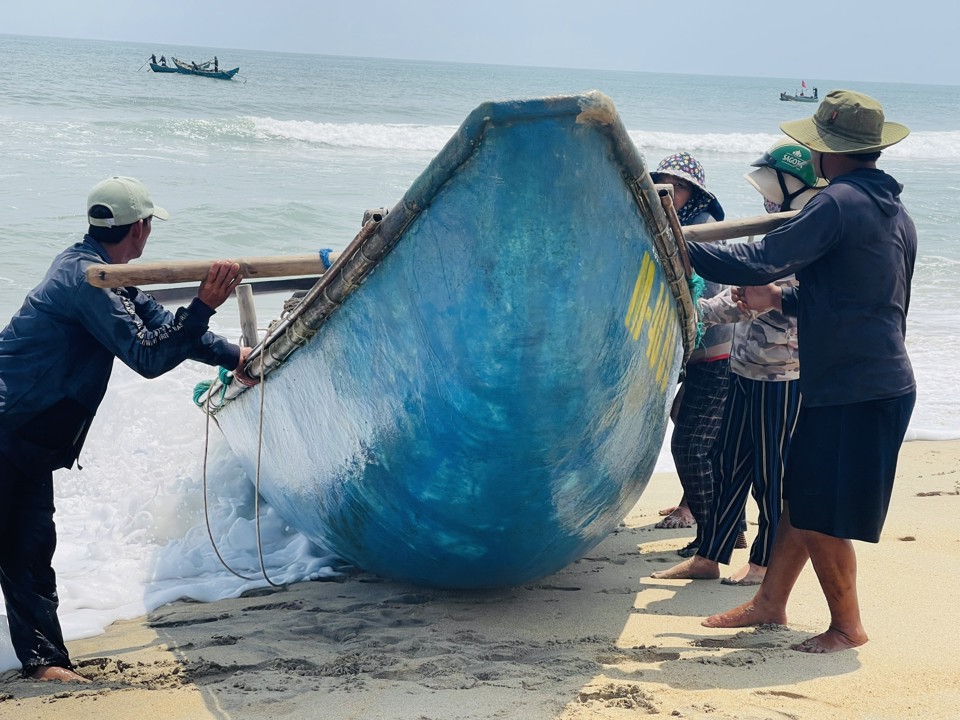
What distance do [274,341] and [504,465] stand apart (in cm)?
93

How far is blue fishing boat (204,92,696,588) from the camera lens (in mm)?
2615

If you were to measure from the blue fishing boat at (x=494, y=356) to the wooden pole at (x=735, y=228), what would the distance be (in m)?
0.33

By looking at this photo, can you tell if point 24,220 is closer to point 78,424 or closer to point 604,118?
point 78,424

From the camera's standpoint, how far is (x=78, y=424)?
3154 mm

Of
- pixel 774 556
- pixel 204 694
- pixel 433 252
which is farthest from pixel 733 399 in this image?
pixel 204 694

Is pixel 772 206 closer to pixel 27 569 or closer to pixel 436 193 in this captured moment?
pixel 436 193

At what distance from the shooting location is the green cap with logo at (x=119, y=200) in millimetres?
3115

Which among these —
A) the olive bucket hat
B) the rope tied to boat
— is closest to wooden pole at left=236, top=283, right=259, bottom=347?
the rope tied to boat

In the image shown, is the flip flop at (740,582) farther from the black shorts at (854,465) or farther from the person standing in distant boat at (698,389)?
the black shorts at (854,465)

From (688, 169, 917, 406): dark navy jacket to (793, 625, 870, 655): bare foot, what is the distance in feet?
2.38

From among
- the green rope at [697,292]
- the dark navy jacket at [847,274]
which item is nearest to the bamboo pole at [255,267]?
the green rope at [697,292]

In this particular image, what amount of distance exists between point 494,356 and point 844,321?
1.03 m

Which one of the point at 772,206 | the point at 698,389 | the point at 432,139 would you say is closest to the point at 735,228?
the point at 772,206

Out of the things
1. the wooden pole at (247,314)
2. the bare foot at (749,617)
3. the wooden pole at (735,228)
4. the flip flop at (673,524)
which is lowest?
the flip flop at (673,524)
